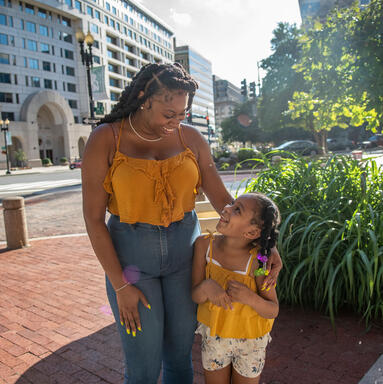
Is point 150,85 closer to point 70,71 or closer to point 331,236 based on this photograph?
point 331,236

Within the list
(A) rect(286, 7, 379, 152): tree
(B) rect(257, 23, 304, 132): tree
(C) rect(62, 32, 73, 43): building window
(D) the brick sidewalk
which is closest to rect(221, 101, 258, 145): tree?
(B) rect(257, 23, 304, 132): tree

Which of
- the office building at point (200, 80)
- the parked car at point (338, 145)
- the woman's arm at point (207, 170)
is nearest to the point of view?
the woman's arm at point (207, 170)

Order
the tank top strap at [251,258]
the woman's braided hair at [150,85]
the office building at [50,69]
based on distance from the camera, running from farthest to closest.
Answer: the office building at [50,69] < the tank top strap at [251,258] < the woman's braided hair at [150,85]

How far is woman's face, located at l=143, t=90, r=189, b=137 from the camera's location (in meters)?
1.88

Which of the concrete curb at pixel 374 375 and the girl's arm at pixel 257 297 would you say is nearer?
the girl's arm at pixel 257 297

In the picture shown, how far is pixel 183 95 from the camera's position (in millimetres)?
1919

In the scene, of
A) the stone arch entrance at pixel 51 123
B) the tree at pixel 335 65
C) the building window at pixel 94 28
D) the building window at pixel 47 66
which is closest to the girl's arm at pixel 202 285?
the tree at pixel 335 65

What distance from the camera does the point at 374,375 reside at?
2584 mm

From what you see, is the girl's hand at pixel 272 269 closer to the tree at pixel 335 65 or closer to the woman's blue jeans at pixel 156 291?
the woman's blue jeans at pixel 156 291

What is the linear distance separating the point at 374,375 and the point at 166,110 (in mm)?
2230

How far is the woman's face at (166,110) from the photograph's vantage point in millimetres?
1884

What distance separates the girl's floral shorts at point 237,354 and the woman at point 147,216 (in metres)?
0.13

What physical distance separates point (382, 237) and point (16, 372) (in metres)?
3.23

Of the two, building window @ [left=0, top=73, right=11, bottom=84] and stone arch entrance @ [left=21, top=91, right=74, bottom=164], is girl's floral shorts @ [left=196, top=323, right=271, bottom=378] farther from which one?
building window @ [left=0, top=73, right=11, bottom=84]
